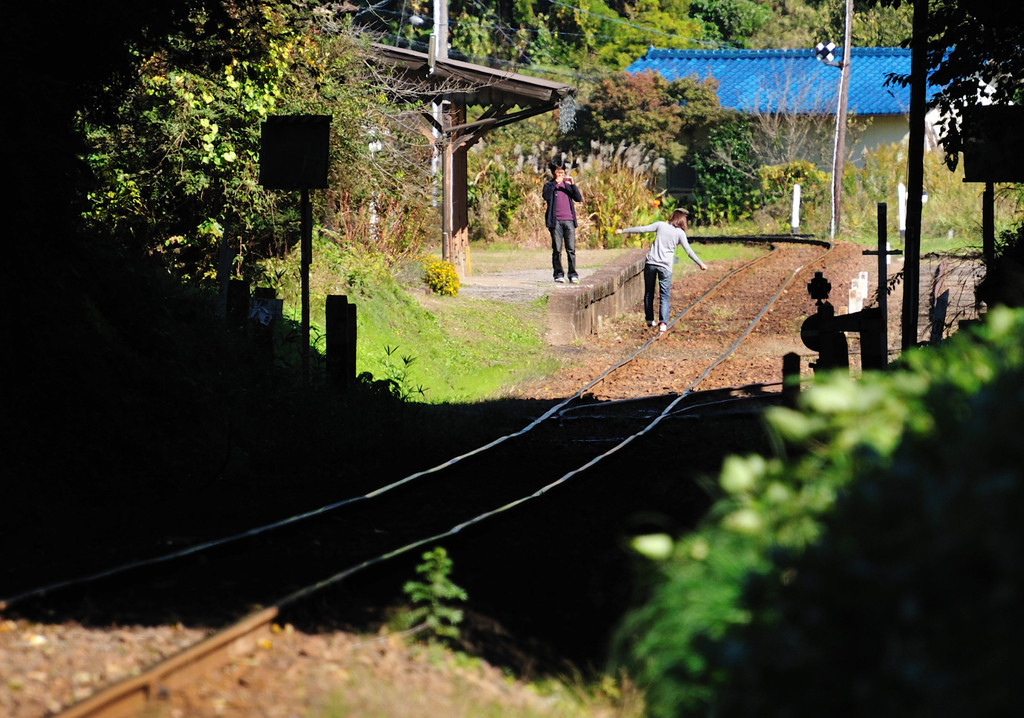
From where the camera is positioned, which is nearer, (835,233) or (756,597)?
(756,597)

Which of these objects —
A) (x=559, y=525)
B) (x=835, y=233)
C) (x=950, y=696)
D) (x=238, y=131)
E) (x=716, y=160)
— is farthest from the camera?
(x=716, y=160)

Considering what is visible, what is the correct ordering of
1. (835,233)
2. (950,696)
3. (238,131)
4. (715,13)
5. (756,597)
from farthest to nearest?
(715,13)
(835,233)
(238,131)
(756,597)
(950,696)

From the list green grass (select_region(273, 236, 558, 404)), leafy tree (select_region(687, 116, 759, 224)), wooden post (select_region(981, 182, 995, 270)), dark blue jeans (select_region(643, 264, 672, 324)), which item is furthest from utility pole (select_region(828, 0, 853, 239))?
wooden post (select_region(981, 182, 995, 270))

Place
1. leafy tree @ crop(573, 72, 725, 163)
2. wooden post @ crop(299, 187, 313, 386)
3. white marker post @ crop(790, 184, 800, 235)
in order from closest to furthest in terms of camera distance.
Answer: wooden post @ crop(299, 187, 313, 386)
white marker post @ crop(790, 184, 800, 235)
leafy tree @ crop(573, 72, 725, 163)

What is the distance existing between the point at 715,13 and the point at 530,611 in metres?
53.9

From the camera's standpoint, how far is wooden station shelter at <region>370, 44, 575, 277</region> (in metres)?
21.7

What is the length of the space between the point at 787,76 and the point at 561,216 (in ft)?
87.2

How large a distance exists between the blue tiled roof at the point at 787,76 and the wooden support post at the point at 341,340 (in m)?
33.6

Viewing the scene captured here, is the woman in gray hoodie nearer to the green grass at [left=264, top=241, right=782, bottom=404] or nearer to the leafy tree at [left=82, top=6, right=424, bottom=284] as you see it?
the green grass at [left=264, top=241, right=782, bottom=404]

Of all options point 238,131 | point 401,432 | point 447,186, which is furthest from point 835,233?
point 401,432

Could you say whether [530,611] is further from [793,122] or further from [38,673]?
[793,122]

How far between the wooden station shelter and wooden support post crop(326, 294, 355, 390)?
997cm

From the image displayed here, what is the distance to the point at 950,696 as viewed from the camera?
2334 millimetres

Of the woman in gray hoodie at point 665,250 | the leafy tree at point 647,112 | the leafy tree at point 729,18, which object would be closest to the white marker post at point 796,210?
the leafy tree at point 647,112
